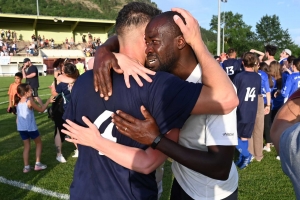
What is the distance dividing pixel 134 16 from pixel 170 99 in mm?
655

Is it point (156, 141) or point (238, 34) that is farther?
point (238, 34)

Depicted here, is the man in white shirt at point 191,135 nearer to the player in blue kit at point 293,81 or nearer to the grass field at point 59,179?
the grass field at point 59,179

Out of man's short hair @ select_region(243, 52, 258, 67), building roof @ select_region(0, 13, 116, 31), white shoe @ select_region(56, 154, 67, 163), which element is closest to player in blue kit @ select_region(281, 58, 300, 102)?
man's short hair @ select_region(243, 52, 258, 67)

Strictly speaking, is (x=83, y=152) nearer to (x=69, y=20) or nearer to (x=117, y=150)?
(x=117, y=150)

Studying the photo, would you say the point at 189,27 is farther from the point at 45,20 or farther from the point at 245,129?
the point at 45,20

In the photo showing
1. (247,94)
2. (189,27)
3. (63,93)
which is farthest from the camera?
(63,93)

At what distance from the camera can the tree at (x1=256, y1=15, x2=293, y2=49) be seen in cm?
8788

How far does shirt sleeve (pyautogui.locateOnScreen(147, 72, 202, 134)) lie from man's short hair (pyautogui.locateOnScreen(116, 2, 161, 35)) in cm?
46

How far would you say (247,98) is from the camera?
19.8ft

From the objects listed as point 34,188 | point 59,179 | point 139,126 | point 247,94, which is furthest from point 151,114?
point 247,94

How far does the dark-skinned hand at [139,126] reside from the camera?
166 cm

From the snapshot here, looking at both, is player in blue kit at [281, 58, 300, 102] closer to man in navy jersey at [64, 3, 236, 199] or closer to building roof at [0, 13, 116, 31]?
man in navy jersey at [64, 3, 236, 199]

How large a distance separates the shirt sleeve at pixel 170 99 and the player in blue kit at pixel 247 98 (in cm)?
453

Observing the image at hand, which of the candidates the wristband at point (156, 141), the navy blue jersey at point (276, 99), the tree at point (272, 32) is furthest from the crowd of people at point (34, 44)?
the tree at point (272, 32)
